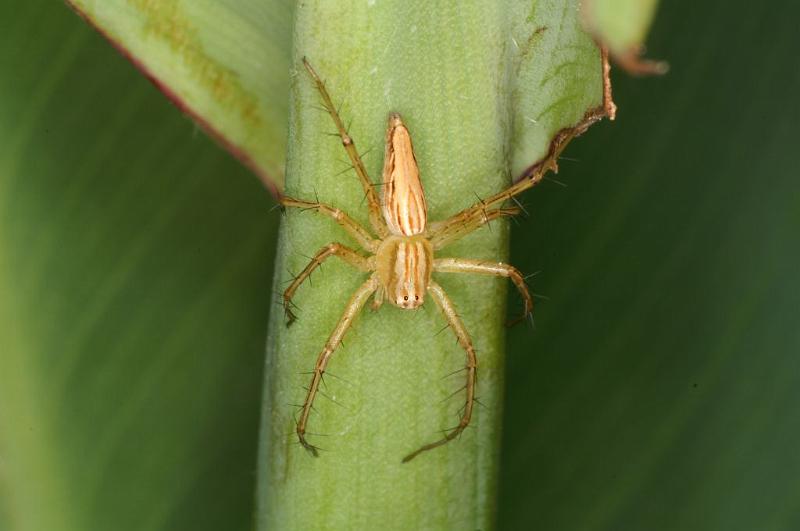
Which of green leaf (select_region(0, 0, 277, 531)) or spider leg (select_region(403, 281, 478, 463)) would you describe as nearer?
spider leg (select_region(403, 281, 478, 463))

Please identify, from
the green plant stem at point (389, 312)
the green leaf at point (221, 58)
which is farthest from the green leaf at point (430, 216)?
Answer: the green leaf at point (221, 58)

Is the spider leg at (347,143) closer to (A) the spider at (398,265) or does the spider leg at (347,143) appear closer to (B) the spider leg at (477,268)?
(A) the spider at (398,265)

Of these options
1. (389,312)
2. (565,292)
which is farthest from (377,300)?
(565,292)

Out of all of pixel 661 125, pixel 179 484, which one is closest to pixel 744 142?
pixel 661 125

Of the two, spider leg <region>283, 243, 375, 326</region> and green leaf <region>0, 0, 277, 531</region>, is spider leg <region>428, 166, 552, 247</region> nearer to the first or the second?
spider leg <region>283, 243, 375, 326</region>

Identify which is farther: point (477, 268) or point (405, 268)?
point (405, 268)

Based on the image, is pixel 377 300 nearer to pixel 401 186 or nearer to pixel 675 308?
pixel 401 186

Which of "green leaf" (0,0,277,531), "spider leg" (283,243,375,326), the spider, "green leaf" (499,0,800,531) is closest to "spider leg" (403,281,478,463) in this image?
the spider
